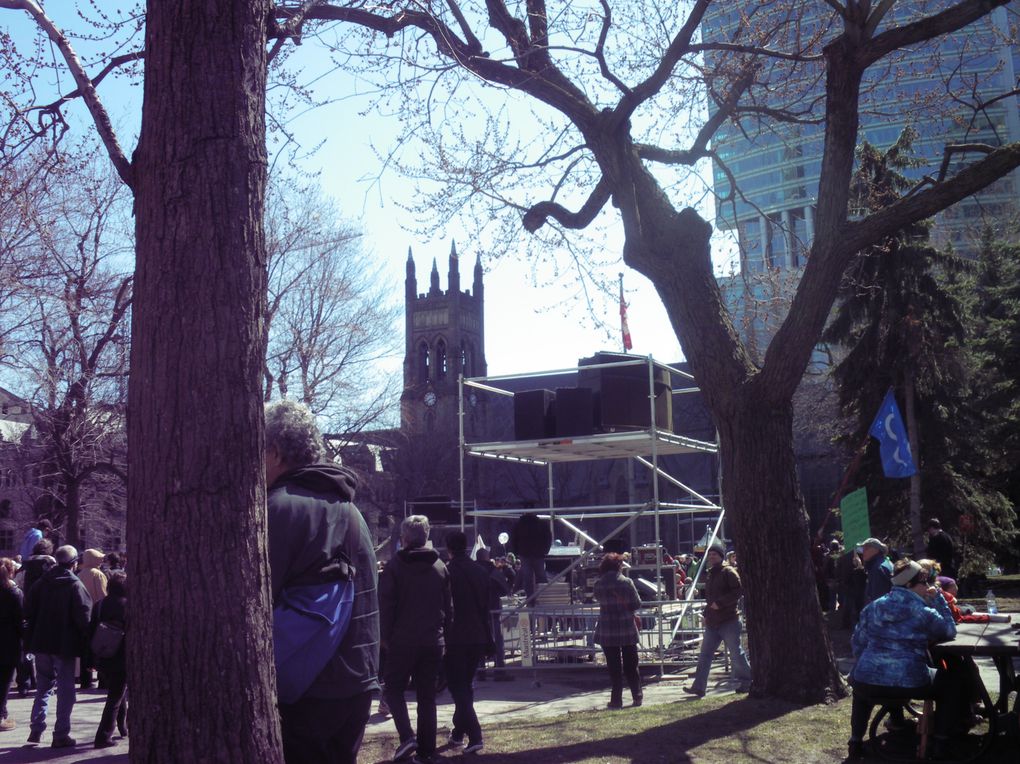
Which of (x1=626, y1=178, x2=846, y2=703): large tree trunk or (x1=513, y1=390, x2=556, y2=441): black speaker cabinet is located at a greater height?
(x1=513, y1=390, x2=556, y2=441): black speaker cabinet

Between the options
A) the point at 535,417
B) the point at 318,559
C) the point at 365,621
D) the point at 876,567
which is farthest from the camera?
the point at 535,417

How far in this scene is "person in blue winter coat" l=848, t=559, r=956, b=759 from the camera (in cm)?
705

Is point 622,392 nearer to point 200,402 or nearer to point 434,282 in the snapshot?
point 200,402

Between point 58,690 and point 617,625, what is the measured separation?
5.57 meters

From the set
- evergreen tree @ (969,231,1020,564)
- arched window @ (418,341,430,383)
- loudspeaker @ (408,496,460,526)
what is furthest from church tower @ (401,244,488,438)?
loudspeaker @ (408,496,460,526)

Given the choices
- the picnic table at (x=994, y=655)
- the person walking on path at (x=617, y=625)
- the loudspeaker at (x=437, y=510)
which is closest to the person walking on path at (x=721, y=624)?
the person walking on path at (x=617, y=625)

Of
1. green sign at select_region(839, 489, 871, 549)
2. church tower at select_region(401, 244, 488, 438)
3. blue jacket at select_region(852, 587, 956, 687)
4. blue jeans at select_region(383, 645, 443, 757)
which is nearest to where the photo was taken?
blue jacket at select_region(852, 587, 956, 687)

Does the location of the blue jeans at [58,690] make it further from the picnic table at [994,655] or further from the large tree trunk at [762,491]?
the picnic table at [994,655]

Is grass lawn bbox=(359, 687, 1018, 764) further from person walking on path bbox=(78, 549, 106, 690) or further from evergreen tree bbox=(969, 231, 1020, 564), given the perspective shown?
evergreen tree bbox=(969, 231, 1020, 564)

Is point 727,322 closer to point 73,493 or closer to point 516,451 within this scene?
point 516,451

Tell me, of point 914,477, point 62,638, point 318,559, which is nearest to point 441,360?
point 914,477

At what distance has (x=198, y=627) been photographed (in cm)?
317

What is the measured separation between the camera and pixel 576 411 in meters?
13.4

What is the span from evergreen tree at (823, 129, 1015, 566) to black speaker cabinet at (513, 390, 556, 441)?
43.2 ft
